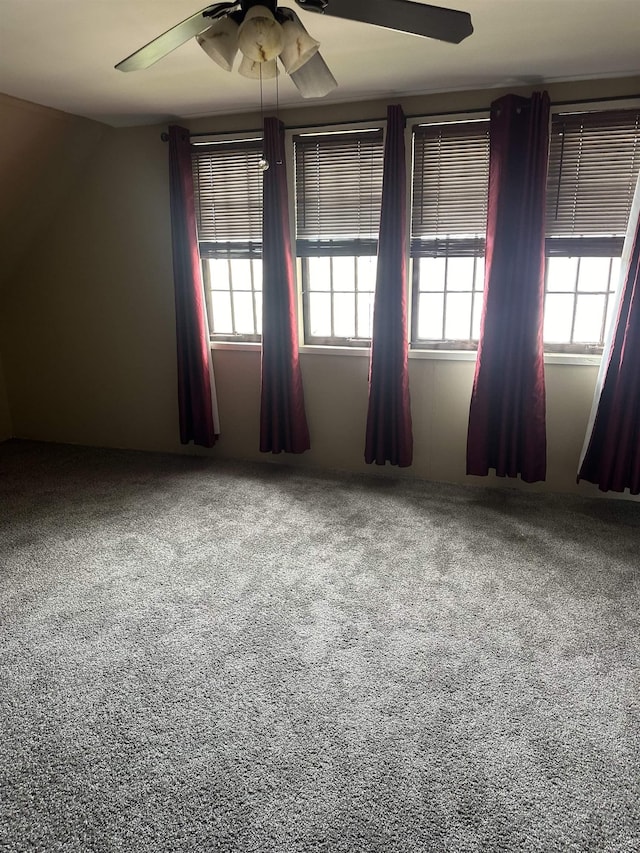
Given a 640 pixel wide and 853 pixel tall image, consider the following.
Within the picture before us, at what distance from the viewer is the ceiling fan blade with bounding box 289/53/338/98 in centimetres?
198

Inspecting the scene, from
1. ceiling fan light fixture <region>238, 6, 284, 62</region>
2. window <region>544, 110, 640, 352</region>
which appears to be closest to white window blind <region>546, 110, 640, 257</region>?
window <region>544, 110, 640, 352</region>

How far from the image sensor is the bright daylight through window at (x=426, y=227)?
126 inches

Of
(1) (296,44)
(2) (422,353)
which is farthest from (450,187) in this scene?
(1) (296,44)

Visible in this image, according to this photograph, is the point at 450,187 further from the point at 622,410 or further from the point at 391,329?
the point at 622,410

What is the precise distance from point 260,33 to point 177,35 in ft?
0.98

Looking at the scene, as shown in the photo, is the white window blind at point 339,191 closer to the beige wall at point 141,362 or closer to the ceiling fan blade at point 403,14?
the beige wall at point 141,362

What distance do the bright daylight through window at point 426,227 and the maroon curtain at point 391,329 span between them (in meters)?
0.15

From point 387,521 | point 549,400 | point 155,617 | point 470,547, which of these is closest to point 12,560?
point 155,617

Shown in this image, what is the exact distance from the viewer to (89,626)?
2500 mm

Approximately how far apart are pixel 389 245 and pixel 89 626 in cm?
264

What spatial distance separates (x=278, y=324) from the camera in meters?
3.88

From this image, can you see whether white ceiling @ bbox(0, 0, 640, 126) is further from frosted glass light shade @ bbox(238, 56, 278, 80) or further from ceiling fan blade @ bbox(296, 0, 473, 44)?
ceiling fan blade @ bbox(296, 0, 473, 44)

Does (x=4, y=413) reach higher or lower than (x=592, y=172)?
lower

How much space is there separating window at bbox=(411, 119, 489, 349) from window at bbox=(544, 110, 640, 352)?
1.33 ft
